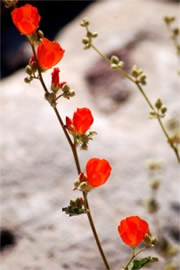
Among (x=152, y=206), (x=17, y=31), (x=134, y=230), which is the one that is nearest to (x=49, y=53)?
(x=134, y=230)

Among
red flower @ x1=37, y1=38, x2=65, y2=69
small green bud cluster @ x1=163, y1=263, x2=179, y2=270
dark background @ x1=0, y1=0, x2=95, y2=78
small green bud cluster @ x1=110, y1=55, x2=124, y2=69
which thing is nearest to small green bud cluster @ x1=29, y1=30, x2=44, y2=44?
red flower @ x1=37, y1=38, x2=65, y2=69

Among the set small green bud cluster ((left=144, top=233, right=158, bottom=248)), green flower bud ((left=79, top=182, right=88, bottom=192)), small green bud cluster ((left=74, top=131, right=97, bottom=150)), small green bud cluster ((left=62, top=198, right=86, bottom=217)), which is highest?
small green bud cluster ((left=74, top=131, right=97, bottom=150))

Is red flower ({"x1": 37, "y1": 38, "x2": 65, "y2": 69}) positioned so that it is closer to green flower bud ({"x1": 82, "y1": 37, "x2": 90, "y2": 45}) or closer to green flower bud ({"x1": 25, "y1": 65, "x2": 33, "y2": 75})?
green flower bud ({"x1": 25, "y1": 65, "x2": 33, "y2": 75})

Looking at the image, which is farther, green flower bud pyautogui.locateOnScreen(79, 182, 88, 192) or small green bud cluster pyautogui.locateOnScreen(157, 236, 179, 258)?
small green bud cluster pyautogui.locateOnScreen(157, 236, 179, 258)

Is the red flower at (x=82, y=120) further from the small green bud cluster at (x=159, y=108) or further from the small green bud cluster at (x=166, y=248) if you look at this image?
the small green bud cluster at (x=166, y=248)

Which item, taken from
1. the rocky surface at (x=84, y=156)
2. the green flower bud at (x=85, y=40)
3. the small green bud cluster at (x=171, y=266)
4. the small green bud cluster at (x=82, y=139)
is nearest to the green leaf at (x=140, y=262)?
the small green bud cluster at (x=82, y=139)

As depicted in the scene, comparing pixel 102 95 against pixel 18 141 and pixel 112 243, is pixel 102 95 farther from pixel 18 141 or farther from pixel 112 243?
pixel 112 243

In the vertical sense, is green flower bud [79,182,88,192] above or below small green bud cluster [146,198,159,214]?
below
